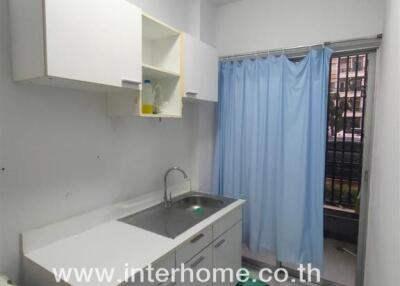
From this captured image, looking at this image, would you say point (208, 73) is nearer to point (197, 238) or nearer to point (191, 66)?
point (191, 66)

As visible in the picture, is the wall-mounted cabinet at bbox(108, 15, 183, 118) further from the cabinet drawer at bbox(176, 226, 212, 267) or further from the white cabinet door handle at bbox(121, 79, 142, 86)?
the cabinet drawer at bbox(176, 226, 212, 267)

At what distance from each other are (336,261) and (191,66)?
252cm

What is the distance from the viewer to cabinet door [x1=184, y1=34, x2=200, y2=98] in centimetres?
194

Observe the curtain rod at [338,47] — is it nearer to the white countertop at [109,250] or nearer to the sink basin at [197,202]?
the sink basin at [197,202]

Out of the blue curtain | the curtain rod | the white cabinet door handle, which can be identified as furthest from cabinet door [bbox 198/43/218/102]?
the white cabinet door handle

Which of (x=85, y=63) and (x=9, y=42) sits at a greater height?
(x=9, y=42)

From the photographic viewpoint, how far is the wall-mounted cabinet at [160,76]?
5.59ft

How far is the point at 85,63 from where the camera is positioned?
3.97 feet

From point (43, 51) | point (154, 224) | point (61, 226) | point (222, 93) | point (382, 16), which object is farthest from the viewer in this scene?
point (222, 93)

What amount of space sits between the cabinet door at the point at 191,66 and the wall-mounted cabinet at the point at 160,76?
0.25ft

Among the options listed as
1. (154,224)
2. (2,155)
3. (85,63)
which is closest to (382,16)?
(85,63)

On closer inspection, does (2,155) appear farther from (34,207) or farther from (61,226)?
(61,226)

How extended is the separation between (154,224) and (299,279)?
1661 millimetres

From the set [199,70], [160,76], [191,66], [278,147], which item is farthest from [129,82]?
[278,147]
